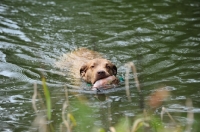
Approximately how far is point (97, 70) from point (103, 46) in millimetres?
2514

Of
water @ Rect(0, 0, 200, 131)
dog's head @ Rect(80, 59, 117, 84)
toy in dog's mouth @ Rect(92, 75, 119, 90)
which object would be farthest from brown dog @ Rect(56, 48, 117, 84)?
water @ Rect(0, 0, 200, 131)

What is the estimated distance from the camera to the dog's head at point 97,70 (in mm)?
7965

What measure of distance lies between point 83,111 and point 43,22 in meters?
9.04

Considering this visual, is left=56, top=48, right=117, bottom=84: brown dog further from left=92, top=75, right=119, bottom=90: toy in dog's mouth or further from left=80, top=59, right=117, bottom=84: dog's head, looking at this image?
left=92, top=75, right=119, bottom=90: toy in dog's mouth

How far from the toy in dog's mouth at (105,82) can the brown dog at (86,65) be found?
108mm

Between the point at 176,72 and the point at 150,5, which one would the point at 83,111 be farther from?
the point at 150,5

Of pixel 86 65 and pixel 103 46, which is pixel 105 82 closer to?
pixel 86 65

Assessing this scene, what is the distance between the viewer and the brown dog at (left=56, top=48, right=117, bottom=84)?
8078 millimetres

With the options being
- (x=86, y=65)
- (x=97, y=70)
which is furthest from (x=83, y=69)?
(x=97, y=70)

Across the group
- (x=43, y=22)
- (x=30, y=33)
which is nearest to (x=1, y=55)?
(x=30, y=33)

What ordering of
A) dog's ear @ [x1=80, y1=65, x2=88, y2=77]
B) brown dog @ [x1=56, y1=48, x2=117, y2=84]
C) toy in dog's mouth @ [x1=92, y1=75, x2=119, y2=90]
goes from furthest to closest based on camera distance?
dog's ear @ [x1=80, y1=65, x2=88, y2=77]
brown dog @ [x1=56, y1=48, x2=117, y2=84]
toy in dog's mouth @ [x1=92, y1=75, x2=119, y2=90]

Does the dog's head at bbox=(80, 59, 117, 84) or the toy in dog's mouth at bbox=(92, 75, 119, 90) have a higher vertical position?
the dog's head at bbox=(80, 59, 117, 84)

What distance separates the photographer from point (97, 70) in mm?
8000

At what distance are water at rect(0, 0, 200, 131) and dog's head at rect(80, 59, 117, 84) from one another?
435 millimetres
